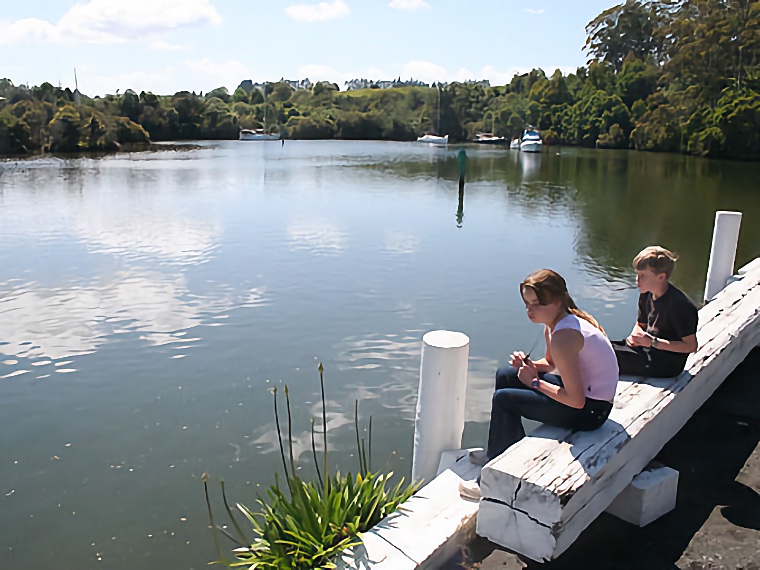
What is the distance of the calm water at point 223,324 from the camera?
200 inches

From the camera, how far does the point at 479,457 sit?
11.5 feet

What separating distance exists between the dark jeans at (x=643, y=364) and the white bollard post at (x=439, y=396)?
98 centimetres

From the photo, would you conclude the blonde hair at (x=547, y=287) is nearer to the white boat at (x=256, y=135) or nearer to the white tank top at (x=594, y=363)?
the white tank top at (x=594, y=363)

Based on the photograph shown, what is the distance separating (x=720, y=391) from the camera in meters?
4.73

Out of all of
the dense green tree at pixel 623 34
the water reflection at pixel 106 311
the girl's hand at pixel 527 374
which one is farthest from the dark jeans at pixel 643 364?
the dense green tree at pixel 623 34

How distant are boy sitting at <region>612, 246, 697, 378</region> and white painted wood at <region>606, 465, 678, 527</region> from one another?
2.49 feet

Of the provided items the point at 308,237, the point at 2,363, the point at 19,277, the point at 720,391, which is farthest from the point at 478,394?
the point at 308,237

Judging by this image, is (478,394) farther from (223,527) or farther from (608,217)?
(608,217)

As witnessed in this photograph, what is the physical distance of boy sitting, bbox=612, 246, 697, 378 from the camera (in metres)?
3.85

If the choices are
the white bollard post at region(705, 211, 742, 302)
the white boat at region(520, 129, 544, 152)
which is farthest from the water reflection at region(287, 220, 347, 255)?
the white boat at region(520, 129, 544, 152)

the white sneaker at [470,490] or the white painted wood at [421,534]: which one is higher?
the white sneaker at [470,490]

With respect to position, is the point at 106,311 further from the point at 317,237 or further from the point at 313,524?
the point at 313,524

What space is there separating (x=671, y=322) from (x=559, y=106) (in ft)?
272

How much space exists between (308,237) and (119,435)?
35.0 feet
